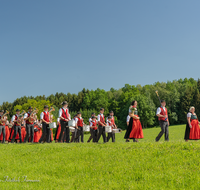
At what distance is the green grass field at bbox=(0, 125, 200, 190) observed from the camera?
20.4 ft

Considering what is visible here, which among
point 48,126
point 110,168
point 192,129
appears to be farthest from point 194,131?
point 48,126

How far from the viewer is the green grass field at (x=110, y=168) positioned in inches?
245

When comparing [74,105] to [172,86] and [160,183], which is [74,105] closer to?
[172,86]

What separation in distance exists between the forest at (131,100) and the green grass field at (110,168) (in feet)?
190

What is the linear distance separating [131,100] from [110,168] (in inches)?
2611

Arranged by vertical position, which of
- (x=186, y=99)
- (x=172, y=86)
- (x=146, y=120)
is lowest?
(x=146, y=120)

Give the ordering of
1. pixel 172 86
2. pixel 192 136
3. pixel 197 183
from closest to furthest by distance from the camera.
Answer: pixel 197 183, pixel 192 136, pixel 172 86

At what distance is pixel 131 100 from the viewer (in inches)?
2869

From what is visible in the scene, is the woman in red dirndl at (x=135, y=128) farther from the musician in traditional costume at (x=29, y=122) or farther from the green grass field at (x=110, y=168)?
the musician in traditional costume at (x=29, y=122)

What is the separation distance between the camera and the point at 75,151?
31.8 feet

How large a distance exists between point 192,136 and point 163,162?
5546 millimetres

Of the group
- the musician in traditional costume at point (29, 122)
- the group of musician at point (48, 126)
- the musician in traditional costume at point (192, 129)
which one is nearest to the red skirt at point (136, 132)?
the group of musician at point (48, 126)

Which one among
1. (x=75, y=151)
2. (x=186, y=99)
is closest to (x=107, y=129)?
(x=75, y=151)

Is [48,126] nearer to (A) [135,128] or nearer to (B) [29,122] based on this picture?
(B) [29,122]
